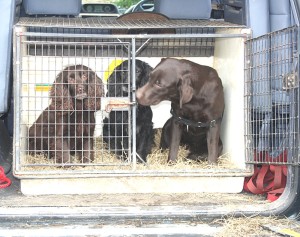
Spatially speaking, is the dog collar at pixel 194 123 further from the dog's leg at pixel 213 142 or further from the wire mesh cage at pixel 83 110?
the wire mesh cage at pixel 83 110

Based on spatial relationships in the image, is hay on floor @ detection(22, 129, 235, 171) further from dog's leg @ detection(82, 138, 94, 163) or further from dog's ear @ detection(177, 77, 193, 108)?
dog's ear @ detection(177, 77, 193, 108)

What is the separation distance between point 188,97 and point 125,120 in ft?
3.15

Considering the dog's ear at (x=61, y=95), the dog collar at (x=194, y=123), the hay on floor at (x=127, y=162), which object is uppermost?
the dog's ear at (x=61, y=95)

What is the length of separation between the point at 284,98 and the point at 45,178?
1.93 meters

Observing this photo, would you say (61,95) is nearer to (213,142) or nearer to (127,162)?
(127,162)

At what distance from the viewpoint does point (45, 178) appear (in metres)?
4.20

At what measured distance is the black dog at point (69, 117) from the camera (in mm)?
4820

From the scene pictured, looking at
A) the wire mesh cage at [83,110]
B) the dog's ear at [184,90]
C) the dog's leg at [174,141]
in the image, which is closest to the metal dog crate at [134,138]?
the wire mesh cage at [83,110]

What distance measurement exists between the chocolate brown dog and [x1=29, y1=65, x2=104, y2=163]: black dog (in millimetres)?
533

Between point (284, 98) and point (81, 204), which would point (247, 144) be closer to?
point (284, 98)

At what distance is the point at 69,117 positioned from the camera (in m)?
5.01

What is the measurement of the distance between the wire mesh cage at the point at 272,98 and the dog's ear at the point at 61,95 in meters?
1.55

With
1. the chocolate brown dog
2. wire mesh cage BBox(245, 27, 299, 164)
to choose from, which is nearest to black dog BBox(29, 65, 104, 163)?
the chocolate brown dog

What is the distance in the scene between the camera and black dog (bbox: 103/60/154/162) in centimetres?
518
